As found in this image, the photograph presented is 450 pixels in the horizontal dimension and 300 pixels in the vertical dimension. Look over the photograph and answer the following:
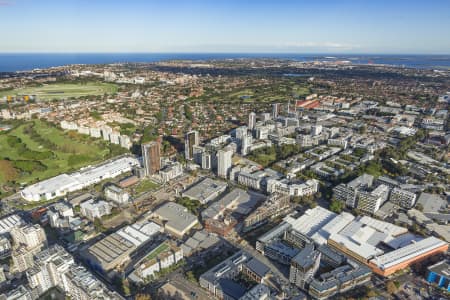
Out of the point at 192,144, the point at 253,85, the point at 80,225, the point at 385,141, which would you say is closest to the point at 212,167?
the point at 192,144

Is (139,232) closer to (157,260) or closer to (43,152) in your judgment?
(157,260)

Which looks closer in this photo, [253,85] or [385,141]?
[385,141]

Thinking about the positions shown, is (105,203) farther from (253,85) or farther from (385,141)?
(253,85)

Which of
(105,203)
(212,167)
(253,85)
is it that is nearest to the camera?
(105,203)

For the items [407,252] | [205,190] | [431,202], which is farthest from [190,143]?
[431,202]

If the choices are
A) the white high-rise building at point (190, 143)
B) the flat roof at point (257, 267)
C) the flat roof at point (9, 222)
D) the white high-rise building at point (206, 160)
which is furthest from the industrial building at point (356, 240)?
the flat roof at point (9, 222)

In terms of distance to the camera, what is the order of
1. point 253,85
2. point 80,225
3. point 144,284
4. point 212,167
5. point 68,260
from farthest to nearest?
point 253,85
point 212,167
point 80,225
point 144,284
point 68,260

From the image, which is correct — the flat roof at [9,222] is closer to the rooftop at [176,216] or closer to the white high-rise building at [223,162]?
the rooftop at [176,216]

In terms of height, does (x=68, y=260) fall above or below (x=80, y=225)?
above
